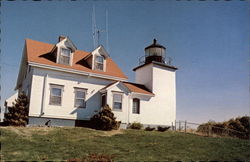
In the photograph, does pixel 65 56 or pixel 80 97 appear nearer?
pixel 80 97

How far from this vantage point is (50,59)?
2169 cm

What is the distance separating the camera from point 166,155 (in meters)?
12.4

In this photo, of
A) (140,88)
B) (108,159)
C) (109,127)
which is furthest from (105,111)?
(108,159)

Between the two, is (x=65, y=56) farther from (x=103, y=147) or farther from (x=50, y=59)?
(x=103, y=147)

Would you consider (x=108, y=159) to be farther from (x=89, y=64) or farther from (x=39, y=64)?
(x=89, y=64)

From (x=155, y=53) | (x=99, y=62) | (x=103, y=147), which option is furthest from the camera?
(x=155, y=53)

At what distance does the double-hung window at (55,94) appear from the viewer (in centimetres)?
2051

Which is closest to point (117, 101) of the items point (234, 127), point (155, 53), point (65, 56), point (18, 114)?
point (65, 56)

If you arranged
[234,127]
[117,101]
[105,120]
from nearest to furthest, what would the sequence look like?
[105,120]
[117,101]
[234,127]

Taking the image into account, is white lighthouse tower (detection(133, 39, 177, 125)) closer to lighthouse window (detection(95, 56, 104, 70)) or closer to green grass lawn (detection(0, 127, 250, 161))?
lighthouse window (detection(95, 56, 104, 70))

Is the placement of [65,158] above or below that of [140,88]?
below

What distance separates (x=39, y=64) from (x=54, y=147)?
365 inches

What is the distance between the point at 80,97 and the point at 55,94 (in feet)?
7.39

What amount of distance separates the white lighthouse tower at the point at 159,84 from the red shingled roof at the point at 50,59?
10.5 feet
